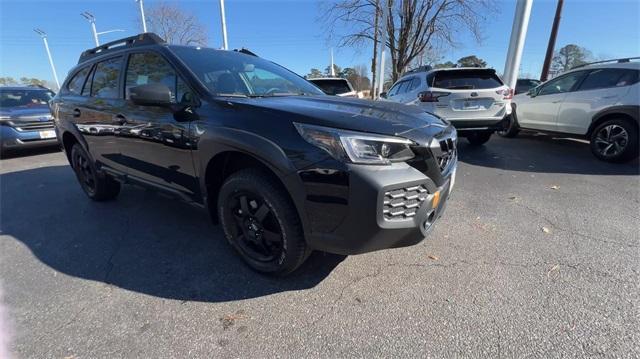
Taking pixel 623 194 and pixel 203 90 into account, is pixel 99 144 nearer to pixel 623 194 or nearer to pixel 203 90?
pixel 203 90

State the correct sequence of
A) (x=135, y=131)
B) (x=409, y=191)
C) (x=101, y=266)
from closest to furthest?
(x=409, y=191)
(x=101, y=266)
(x=135, y=131)

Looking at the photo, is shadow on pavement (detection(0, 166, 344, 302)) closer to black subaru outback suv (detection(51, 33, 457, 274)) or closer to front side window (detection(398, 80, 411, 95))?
black subaru outback suv (detection(51, 33, 457, 274))

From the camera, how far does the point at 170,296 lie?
2348 mm

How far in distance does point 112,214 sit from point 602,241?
4.95 metres

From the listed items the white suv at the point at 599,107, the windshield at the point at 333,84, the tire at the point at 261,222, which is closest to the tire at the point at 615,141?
the white suv at the point at 599,107

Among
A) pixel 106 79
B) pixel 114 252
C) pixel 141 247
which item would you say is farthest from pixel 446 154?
pixel 106 79

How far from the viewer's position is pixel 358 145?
6.18 ft

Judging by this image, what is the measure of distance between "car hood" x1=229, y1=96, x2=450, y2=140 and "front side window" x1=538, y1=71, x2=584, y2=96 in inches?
212

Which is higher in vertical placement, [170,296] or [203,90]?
[203,90]

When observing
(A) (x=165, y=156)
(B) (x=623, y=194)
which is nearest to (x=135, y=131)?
(A) (x=165, y=156)

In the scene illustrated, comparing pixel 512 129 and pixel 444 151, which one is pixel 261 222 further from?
pixel 512 129

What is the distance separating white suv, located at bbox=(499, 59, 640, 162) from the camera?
5.22 m

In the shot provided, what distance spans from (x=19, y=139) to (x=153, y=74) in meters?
6.41

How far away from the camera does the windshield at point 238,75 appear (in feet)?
8.80
